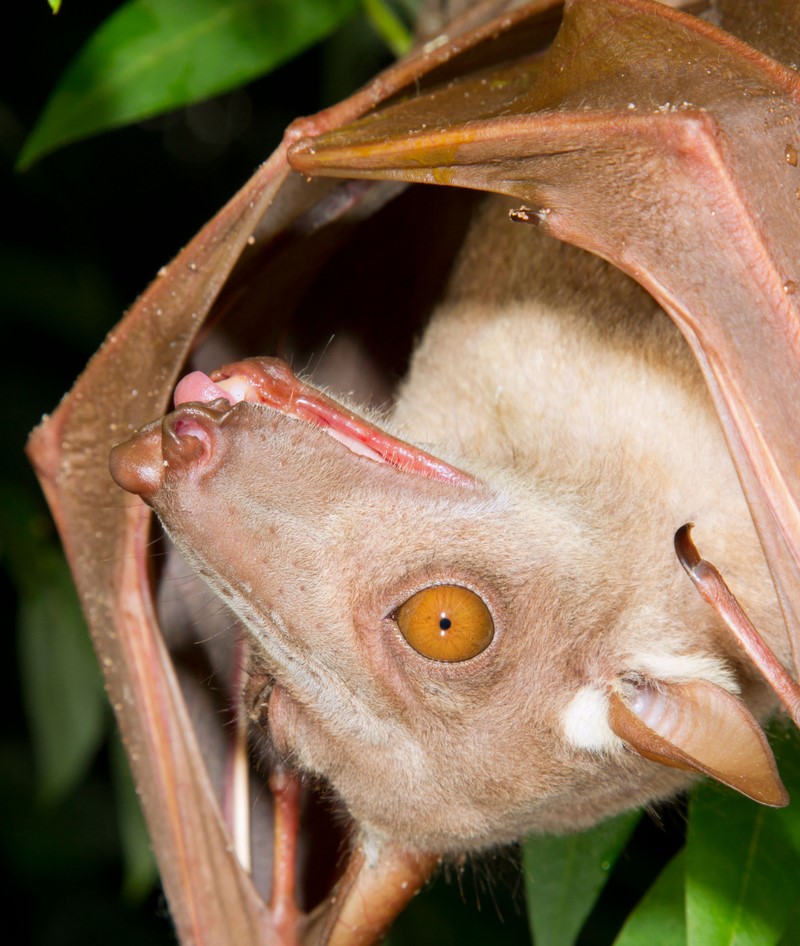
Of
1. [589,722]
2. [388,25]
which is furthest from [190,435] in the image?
[388,25]

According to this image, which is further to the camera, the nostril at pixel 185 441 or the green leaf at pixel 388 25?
the green leaf at pixel 388 25

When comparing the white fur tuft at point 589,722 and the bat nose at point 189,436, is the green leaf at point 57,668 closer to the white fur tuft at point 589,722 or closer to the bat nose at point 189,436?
the bat nose at point 189,436

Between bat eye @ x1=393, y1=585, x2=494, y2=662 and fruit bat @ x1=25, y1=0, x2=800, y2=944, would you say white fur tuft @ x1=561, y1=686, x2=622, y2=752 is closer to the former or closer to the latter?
fruit bat @ x1=25, y1=0, x2=800, y2=944

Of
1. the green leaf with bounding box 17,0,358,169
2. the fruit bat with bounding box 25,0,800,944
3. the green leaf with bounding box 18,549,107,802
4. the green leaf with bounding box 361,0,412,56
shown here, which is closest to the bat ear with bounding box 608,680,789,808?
the fruit bat with bounding box 25,0,800,944

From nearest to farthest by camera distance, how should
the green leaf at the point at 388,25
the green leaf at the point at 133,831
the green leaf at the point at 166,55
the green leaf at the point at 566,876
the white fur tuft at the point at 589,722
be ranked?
the white fur tuft at the point at 589,722, the green leaf at the point at 566,876, the green leaf at the point at 166,55, the green leaf at the point at 388,25, the green leaf at the point at 133,831

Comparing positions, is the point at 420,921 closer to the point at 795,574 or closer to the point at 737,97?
the point at 795,574

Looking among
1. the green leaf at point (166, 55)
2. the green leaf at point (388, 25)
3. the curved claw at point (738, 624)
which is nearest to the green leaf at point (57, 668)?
the green leaf at point (166, 55)

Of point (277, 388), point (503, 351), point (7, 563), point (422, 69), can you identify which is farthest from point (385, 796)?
point (7, 563)
